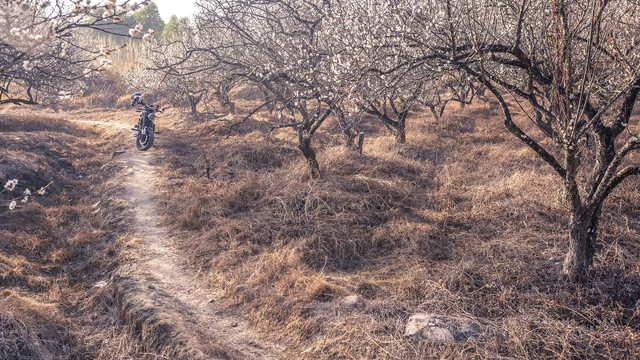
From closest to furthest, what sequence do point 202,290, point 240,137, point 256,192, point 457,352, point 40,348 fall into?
point 457,352 < point 40,348 < point 202,290 < point 256,192 < point 240,137

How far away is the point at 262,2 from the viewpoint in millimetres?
9922

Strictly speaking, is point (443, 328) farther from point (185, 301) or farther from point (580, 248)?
point (185, 301)

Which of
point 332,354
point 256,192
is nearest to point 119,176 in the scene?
point 256,192

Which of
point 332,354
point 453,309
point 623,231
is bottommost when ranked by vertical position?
point 332,354

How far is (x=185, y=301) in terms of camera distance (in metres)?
5.59

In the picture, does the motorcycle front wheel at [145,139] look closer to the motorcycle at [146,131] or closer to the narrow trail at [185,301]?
the motorcycle at [146,131]

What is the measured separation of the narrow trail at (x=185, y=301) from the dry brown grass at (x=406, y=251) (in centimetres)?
22

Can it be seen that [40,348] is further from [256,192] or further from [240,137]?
[240,137]

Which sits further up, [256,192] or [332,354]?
[256,192]

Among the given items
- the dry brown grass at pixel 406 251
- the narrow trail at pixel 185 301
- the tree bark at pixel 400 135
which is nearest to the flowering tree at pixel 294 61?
the dry brown grass at pixel 406 251

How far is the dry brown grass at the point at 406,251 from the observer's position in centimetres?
432

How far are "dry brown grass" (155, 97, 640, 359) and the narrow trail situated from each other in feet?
0.73

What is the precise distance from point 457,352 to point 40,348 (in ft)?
14.3

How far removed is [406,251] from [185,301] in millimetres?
3178
